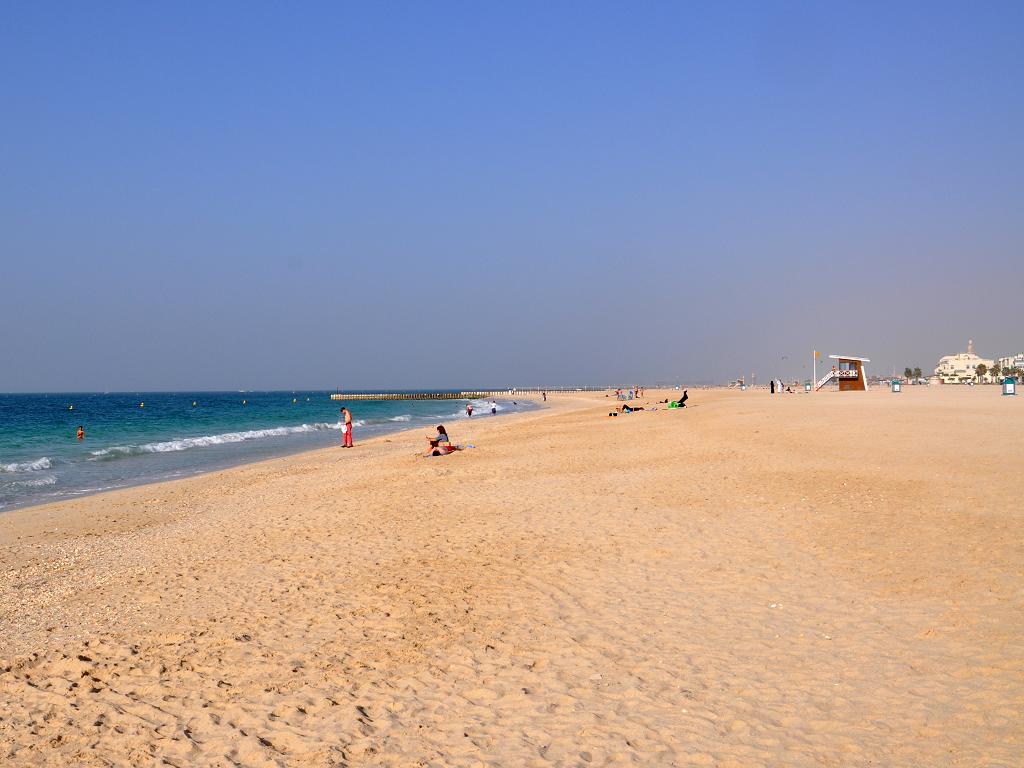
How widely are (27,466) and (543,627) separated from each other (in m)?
25.0

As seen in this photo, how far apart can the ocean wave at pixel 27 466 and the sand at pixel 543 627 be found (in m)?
12.4

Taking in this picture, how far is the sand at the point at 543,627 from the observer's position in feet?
15.7

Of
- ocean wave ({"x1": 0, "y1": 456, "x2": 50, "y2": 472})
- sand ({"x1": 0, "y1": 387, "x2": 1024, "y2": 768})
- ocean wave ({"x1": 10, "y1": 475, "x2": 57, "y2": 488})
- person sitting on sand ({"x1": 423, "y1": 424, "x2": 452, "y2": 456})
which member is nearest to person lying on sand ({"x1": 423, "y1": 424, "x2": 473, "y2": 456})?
person sitting on sand ({"x1": 423, "y1": 424, "x2": 452, "y2": 456})

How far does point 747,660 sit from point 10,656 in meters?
6.34

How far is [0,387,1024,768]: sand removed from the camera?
4.79 m

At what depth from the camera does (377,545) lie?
10312 mm

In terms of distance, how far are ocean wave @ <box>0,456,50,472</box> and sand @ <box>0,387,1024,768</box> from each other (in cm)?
1236

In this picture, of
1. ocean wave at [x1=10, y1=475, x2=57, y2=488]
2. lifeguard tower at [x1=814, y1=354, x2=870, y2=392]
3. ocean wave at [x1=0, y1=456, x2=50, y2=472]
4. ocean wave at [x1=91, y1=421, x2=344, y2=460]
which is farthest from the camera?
lifeguard tower at [x1=814, y1=354, x2=870, y2=392]

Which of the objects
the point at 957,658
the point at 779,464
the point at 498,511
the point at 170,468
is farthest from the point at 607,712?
the point at 170,468

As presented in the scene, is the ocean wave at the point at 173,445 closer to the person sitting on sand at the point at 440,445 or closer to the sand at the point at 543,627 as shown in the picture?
the person sitting on sand at the point at 440,445

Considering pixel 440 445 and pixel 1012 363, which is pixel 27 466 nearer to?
pixel 440 445

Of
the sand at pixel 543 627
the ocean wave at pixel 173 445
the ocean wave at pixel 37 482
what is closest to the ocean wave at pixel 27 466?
the ocean wave at pixel 173 445

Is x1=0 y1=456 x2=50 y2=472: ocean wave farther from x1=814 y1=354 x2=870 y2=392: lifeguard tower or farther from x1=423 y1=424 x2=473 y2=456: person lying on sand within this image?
x1=814 y1=354 x2=870 y2=392: lifeguard tower

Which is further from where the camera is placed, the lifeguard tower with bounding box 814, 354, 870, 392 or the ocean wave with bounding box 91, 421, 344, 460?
the lifeguard tower with bounding box 814, 354, 870, 392
